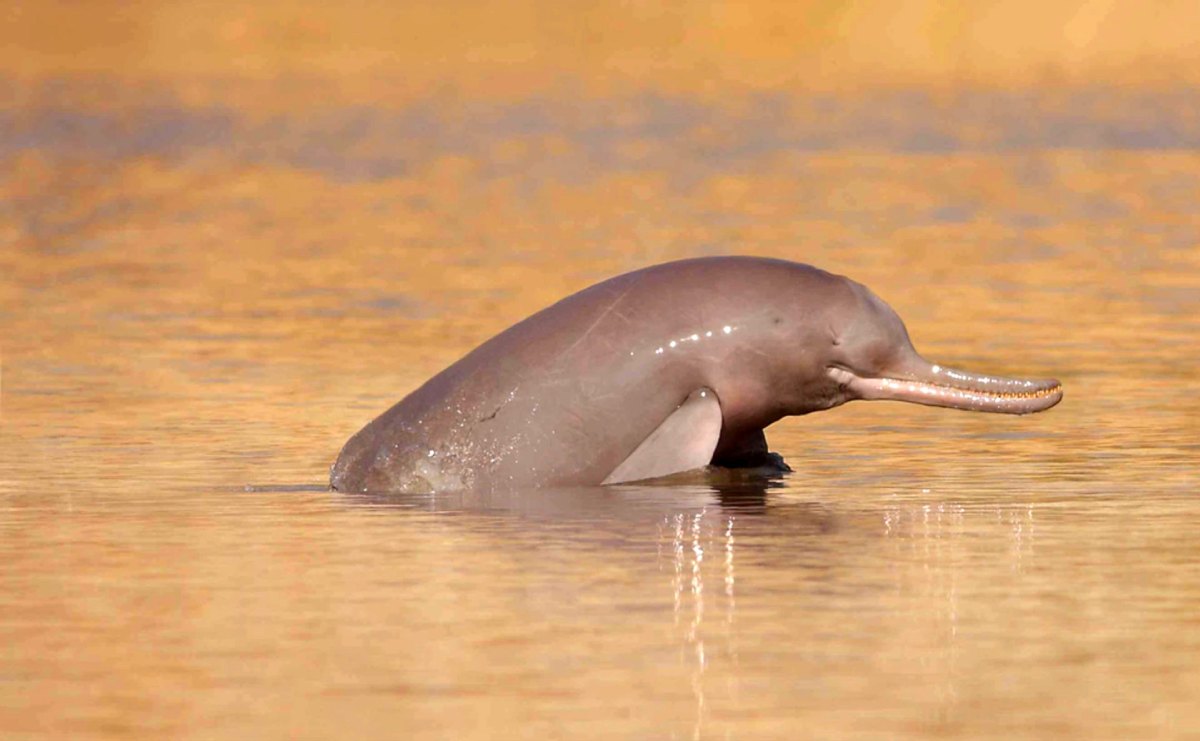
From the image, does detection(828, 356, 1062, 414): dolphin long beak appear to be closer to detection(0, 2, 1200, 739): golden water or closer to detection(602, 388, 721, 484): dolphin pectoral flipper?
detection(0, 2, 1200, 739): golden water

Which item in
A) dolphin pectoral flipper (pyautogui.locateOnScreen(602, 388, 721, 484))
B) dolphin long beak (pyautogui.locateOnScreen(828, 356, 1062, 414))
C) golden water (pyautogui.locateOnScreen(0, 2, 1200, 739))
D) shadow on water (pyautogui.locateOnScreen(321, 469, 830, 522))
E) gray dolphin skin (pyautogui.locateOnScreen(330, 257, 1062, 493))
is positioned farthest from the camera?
dolphin long beak (pyautogui.locateOnScreen(828, 356, 1062, 414))

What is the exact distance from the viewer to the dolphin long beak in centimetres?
1586

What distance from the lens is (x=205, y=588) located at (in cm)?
1236

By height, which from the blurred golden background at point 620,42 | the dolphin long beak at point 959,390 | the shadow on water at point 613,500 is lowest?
the shadow on water at point 613,500

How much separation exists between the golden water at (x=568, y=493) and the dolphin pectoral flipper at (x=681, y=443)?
22cm

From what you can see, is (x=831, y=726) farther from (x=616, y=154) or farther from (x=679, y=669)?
(x=616, y=154)

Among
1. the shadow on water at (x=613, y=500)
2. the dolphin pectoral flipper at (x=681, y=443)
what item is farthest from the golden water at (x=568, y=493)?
the dolphin pectoral flipper at (x=681, y=443)

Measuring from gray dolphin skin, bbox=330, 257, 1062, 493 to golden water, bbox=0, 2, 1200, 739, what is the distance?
338 millimetres

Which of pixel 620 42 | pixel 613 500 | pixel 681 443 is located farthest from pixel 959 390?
pixel 620 42

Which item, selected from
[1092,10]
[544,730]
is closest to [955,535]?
[544,730]

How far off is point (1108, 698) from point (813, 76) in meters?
67.7

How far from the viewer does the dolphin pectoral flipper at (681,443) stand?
15.2 m

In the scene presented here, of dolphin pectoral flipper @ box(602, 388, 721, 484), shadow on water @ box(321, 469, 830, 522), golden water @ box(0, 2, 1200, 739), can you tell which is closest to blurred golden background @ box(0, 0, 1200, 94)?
golden water @ box(0, 2, 1200, 739)

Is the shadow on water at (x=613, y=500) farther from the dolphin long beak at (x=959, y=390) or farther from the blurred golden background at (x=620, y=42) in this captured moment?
the blurred golden background at (x=620, y=42)
